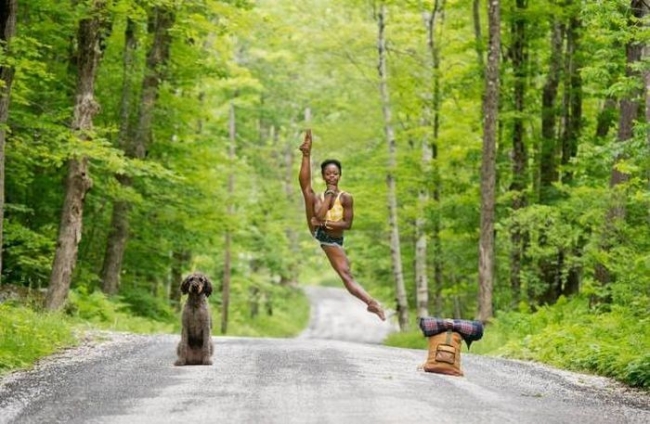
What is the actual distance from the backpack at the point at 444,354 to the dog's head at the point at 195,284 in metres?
2.81

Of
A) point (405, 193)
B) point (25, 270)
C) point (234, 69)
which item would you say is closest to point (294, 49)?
point (234, 69)

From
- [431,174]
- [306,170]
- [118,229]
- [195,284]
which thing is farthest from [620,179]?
[118,229]

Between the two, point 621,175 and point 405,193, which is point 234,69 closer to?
point 405,193

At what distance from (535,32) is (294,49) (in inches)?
370

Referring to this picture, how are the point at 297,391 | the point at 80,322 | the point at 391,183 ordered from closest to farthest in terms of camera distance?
the point at 297,391
the point at 80,322
the point at 391,183

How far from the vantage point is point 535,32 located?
24875mm

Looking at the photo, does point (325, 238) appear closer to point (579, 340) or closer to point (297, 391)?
point (297, 391)

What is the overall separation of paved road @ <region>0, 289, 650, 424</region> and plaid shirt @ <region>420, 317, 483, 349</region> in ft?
1.69

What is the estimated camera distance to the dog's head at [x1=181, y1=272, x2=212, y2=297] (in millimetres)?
10141

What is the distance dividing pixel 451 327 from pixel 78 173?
9.64 m

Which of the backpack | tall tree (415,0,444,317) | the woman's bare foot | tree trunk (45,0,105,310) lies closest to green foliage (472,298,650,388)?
the backpack

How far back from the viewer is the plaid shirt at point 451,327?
10602mm

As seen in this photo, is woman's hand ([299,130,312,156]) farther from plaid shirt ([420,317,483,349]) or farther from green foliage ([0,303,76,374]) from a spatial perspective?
green foliage ([0,303,76,374])

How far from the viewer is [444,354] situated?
10.7 m
